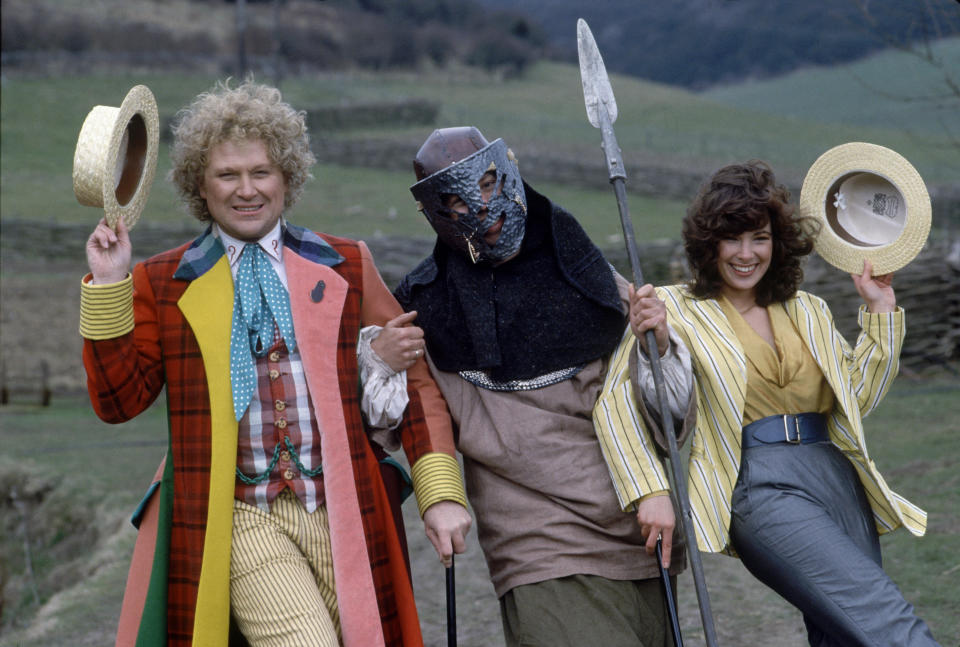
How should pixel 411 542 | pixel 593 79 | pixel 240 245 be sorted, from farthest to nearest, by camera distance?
pixel 411 542 < pixel 593 79 < pixel 240 245

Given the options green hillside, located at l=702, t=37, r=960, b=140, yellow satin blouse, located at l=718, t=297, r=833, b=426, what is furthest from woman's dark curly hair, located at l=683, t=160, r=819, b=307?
green hillside, located at l=702, t=37, r=960, b=140

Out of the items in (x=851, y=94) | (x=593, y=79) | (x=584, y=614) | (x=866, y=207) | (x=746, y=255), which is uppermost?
(x=851, y=94)

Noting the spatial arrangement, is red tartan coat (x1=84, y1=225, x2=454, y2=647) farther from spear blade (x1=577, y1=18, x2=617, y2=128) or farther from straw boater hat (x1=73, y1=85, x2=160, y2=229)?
Answer: spear blade (x1=577, y1=18, x2=617, y2=128)

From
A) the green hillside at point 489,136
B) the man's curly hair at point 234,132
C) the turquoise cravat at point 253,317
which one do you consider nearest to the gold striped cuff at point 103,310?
the turquoise cravat at point 253,317

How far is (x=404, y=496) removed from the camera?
12.2 feet

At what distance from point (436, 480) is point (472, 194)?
847 millimetres

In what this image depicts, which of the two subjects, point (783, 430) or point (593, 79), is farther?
point (593, 79)

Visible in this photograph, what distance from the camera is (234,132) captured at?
332cm

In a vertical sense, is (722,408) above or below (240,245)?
below

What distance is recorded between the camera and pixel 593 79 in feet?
12.4

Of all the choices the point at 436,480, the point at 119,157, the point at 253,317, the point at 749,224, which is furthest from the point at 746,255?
the point at 119,157

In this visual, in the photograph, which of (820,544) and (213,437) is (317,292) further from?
(820,544)

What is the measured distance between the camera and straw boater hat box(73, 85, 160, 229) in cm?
319

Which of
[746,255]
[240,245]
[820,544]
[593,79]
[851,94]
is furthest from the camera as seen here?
[851,94]
